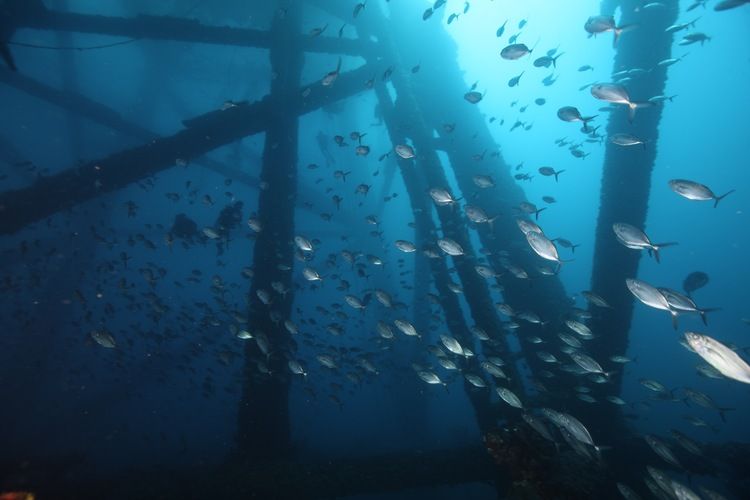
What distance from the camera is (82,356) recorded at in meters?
27.1

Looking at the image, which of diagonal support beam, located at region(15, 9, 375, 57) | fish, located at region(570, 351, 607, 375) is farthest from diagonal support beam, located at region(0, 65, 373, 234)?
fish, located at region(570, 351, 607, 375)

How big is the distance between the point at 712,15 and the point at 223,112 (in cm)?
10102

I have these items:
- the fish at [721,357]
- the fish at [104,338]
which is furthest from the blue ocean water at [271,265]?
the fish at [721,357]

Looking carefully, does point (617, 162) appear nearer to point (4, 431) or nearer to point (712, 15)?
point (4, 431)

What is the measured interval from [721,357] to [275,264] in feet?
20.6

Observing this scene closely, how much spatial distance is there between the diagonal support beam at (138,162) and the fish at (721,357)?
23.7 feet

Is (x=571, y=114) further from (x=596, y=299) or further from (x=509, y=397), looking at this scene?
(x=509, y=397)

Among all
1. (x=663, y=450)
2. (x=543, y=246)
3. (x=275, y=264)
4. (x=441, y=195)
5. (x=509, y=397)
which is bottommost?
(x=663, y=450)

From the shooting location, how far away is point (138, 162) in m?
6.93

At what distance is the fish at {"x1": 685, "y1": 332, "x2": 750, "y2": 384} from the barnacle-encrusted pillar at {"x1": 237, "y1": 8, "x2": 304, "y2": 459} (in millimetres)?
5869

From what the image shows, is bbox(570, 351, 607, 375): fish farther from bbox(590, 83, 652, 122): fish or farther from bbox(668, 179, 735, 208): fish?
bbox(590, 83, 652, 122): fish

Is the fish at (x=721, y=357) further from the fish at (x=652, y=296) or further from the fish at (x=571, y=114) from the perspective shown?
the fish at (x=571, y=114)

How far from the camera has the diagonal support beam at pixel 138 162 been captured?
6.52 metres

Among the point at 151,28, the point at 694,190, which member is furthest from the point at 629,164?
the point at 151,28
